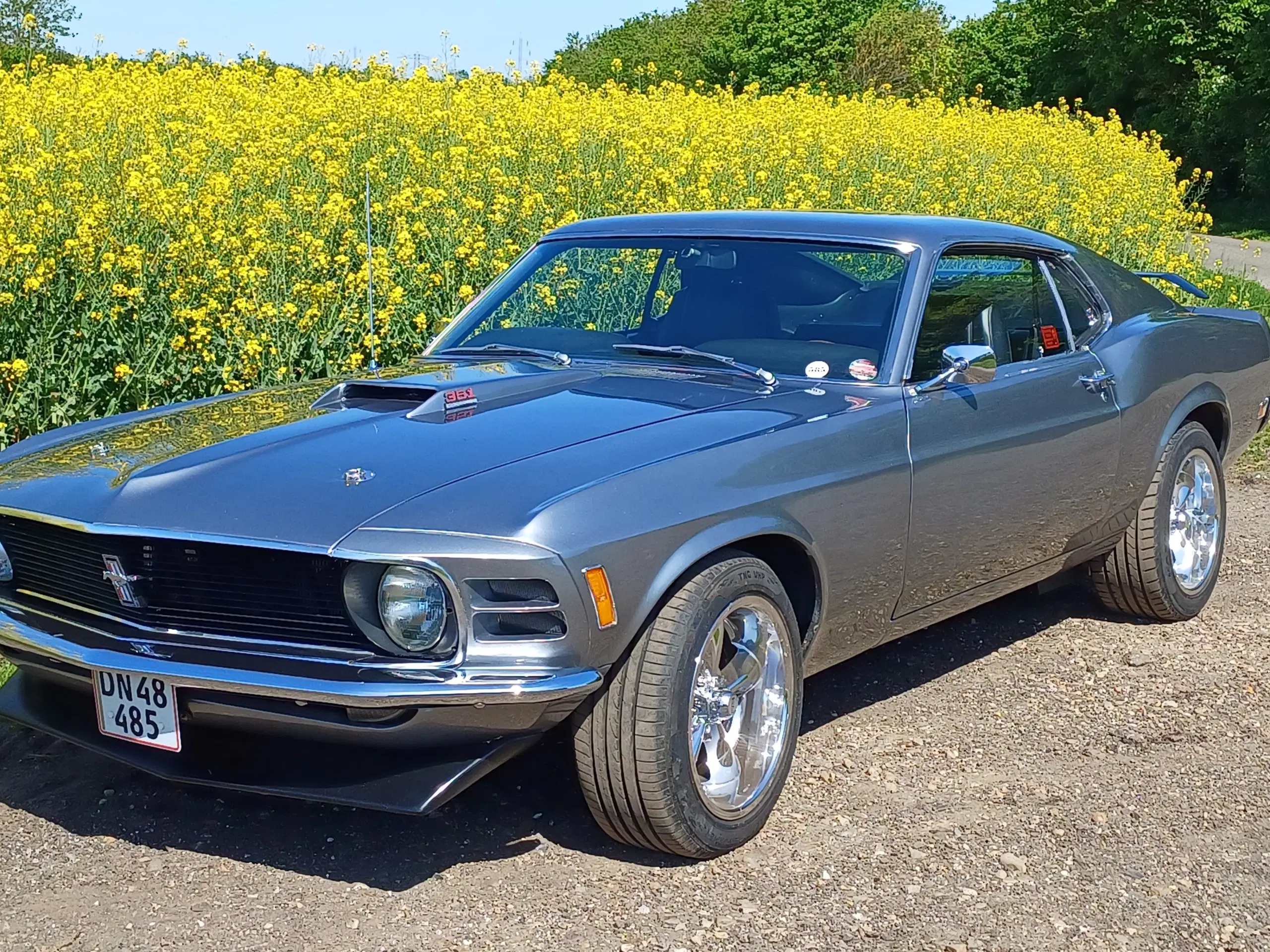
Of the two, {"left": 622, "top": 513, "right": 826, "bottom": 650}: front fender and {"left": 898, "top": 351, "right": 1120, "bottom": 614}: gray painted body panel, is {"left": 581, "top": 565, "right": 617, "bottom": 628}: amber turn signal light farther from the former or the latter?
{"left": 898, "top": 351, "right": 1120, "bottom": 614}: gray painted body panel

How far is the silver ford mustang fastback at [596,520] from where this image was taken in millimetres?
3184

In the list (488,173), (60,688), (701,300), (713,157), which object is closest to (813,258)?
(701,300)

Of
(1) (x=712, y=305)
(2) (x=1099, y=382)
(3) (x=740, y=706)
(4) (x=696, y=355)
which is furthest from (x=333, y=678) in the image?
(2) (x=1099, y=382)

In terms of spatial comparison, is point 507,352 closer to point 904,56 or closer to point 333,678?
point 333,678

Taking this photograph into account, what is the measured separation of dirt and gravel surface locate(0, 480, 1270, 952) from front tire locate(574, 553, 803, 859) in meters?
0.14

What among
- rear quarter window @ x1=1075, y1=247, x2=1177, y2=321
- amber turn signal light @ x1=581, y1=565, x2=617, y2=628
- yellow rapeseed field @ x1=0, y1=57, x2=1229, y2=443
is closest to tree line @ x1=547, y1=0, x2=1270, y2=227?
yellow rapeseed field @ x1=0, y1=57, x2=1229, y2=443

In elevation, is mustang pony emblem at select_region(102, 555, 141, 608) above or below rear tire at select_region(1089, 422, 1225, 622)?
above

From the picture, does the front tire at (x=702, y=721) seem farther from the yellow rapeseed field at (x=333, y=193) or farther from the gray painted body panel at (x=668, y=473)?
the yellow rapeseed field at (x=333, y=193)

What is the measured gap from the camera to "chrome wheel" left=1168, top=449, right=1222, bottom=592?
5727 mm

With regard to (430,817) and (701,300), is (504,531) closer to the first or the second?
(430,817)

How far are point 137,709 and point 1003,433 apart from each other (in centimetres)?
260

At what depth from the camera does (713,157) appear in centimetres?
1074

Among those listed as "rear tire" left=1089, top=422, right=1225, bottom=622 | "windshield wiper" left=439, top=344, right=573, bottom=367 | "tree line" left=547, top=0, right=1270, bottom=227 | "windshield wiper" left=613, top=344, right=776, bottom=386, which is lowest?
"rear tire" left=1089, top=422, right=1225, bottom=622

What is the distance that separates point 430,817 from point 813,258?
2.00 m
